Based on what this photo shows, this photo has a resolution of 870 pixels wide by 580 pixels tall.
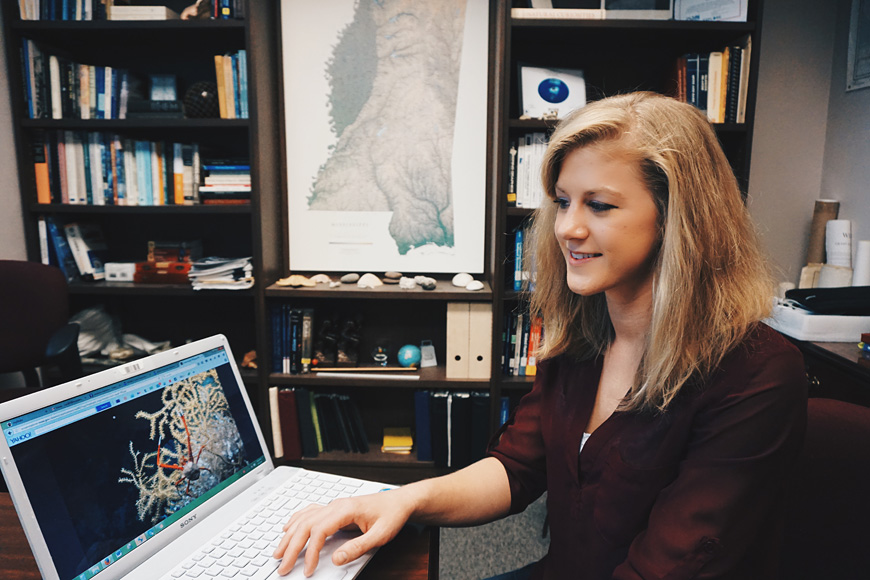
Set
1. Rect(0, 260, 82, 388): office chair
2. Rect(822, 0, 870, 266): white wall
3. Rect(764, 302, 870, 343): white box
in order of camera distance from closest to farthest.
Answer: Rect(764, 302, 870, 343): white box → Rect(0, 260, 82, 388): office chair → Rect(822, 0, 870, 266): white wall

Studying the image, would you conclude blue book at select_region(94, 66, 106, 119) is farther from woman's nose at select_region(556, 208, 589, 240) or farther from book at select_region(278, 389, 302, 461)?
woman's nose at select_region(556, 208, 589, 240)

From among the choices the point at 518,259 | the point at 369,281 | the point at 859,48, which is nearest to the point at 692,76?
the point at 859,48

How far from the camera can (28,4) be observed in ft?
7.33

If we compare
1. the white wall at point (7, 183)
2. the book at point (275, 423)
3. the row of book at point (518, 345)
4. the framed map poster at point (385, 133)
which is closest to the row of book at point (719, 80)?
the framed map poster at point (385, 133)

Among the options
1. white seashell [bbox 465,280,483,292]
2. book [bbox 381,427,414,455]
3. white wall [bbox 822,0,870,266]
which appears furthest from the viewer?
book [bbox 381,427,414,455]

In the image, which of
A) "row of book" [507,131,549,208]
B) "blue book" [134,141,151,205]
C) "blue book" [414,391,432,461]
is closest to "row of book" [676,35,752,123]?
"row of book" [507,131,549,208]

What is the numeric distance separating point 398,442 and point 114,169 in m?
1.79

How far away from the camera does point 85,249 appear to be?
8.04ft

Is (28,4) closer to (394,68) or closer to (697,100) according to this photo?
(394,68)

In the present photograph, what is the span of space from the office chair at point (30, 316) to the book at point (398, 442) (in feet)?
4.29

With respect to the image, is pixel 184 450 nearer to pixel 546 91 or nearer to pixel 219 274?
pixel 219 274

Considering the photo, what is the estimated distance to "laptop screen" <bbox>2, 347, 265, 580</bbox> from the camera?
63 centimetres

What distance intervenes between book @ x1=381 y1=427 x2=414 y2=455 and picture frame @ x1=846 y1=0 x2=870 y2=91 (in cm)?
245

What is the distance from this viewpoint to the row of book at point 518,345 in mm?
2369
